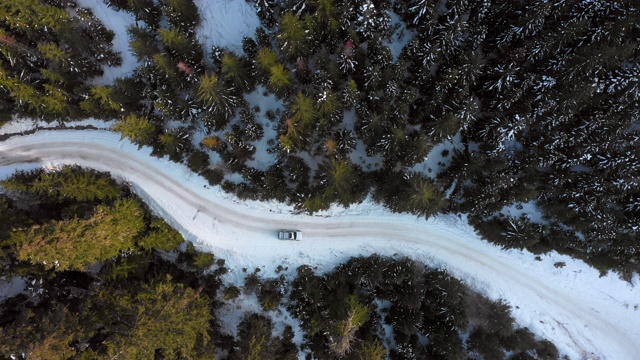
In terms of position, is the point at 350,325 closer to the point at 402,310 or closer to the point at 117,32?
the point at 402,310

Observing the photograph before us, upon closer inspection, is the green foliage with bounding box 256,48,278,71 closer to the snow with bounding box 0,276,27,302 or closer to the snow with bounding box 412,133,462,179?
the snow with bounding box 412,133,462,179

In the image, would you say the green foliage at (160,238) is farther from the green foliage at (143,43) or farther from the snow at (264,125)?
the green foliage at (143,43)

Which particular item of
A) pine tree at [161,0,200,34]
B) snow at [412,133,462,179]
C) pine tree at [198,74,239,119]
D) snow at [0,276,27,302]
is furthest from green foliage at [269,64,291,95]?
snow at [0,276,27,302]

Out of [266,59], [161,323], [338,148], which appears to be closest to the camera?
[161,323]

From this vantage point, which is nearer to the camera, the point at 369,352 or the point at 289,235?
the point at 369,352

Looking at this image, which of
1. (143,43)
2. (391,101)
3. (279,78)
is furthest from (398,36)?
(143,43)

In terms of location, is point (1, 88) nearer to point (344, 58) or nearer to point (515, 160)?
point (344, 58)
